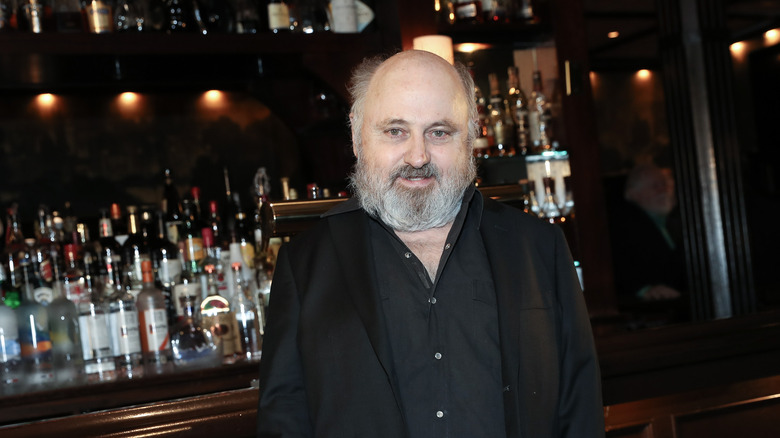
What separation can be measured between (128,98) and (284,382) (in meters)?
1.85

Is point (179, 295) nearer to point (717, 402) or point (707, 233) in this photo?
point (717, 402)

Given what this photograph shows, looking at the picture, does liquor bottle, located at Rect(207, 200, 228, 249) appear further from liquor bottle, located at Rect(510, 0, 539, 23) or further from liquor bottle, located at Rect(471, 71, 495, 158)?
liquor bottle, located at Rect(510, 0, 539, 23)

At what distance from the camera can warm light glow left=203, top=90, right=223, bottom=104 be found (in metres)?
3.08

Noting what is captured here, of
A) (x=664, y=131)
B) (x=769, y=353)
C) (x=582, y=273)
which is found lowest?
(x=769, y=353)

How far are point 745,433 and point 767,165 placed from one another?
4.68m

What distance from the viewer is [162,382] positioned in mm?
2031

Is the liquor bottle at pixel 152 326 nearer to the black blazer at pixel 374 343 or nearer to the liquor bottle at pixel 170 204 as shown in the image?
the liquor bottle at pixel 170 204

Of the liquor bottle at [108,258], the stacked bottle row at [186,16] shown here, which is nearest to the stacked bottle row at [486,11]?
the stacked bottle row at [186,16]

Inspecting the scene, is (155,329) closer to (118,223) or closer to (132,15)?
(118,223)

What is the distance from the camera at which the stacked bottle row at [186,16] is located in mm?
2482

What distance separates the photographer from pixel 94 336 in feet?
7.40

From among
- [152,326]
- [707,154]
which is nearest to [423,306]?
[152,326]

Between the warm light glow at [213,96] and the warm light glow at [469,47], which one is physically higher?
the warm light glow at [469,47]

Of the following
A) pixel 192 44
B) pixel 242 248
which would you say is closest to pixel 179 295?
pixel 242 248
